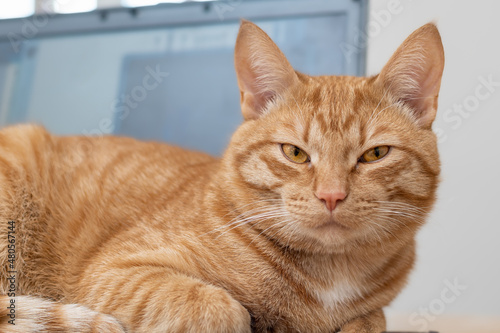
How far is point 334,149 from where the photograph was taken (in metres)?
1.63

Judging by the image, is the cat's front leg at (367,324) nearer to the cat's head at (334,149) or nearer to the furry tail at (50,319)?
the cat's head at (334,149)

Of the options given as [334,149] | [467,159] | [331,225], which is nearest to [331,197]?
[331,225]

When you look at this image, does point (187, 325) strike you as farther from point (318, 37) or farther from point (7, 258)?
point (318, 37)

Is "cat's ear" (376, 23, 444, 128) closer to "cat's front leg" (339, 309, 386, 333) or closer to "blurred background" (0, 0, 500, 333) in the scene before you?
"cat's front leg" (339, 309, 386, 333)

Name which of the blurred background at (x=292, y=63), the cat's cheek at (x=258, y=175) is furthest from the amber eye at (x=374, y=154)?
the blurred background at (x=292, y=63)

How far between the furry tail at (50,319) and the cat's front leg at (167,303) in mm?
57

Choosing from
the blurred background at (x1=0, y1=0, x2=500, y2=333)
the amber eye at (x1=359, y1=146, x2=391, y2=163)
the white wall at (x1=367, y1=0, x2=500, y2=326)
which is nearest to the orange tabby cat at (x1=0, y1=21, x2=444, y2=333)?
the amber eye at (x1=359, y1=146, x2=391, y2=163)

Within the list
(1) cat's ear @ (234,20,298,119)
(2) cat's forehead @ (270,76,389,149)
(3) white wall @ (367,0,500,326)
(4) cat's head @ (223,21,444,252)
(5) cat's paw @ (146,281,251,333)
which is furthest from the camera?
(3) white wall @ (367,0,500,326)

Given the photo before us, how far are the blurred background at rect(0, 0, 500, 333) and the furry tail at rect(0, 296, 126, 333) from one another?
1.52 meters

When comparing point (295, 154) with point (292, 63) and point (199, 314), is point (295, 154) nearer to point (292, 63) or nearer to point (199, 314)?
point (199, 314)

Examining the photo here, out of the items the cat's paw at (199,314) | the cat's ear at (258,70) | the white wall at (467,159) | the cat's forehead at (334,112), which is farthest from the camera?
the white wall at (467,159)

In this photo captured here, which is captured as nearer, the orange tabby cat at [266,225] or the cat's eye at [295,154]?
the orange tabby cat at [266,225]

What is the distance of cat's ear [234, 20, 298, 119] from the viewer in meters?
1.86

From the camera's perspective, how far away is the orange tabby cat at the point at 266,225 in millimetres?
1549
